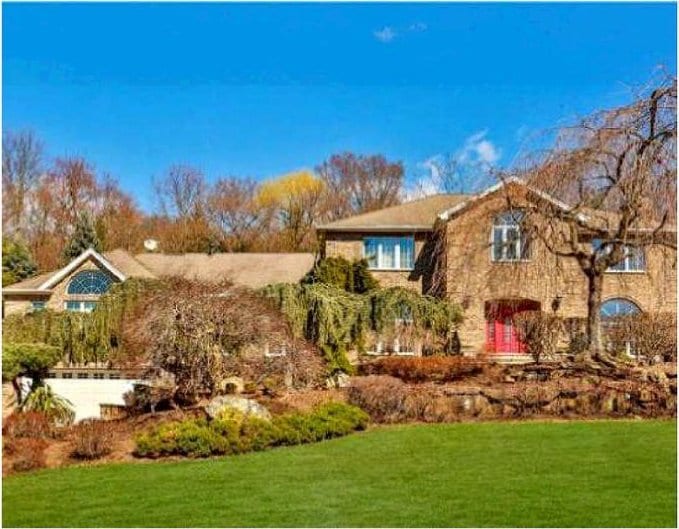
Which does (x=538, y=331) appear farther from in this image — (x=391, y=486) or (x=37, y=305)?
(x=37, y=305)

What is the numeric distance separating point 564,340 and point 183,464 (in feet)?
17.9

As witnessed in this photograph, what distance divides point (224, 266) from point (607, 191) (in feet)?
14.4

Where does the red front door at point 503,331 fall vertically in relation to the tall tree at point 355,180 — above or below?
below

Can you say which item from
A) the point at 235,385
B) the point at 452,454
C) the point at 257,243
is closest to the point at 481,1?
the point at 257,243

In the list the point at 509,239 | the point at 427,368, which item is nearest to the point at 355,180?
the point at 509,239

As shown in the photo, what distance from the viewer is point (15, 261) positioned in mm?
7816

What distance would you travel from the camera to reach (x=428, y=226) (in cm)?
989

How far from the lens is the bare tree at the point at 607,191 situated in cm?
825

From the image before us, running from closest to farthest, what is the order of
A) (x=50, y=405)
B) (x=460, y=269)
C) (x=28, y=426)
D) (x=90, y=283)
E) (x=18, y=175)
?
Answer: 1. (x=18, y=175)
2. (x=28, y=426)
3. (x=50, y=405)
4. (x=90, y=283)
5. (x=460, y=269)

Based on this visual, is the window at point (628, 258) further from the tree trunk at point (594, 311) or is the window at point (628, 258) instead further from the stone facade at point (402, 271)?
the stone facade at point (402, 271)

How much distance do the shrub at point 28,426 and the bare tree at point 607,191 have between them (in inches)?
238

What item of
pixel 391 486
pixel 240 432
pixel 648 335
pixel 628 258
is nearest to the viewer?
pixel 391 486

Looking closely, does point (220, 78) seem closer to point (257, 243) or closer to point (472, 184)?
point (257, 243)

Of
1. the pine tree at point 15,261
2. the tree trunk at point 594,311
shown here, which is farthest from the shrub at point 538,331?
the pine tree at point 15,261
